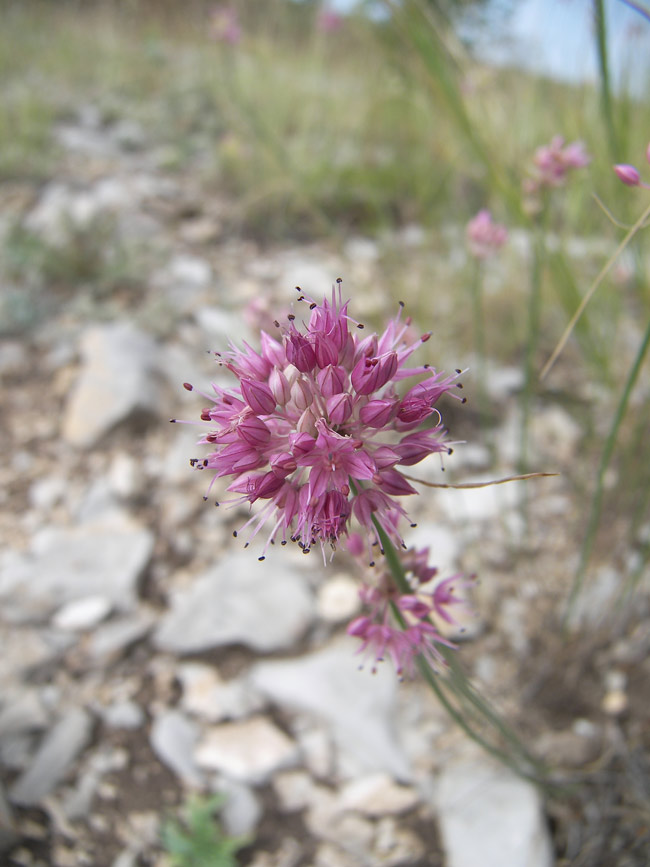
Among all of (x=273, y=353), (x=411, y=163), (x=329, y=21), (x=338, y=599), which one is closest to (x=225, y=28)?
(x=411, y=163)

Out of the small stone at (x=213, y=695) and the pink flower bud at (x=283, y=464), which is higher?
the pink flower bud at (x=283, y=464)

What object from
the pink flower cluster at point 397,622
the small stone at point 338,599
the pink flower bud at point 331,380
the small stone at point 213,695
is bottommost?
the small stone at point 213,695

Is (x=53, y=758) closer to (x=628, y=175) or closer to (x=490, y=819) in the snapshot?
(x=490, y=819)

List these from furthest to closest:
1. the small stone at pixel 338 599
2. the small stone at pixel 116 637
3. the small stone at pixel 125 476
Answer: the small stone at pixel 125 476 → the small stone at pixel 338 599 → the small stone at pixel 116 637

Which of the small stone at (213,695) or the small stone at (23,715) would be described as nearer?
the small stone at (23,715)

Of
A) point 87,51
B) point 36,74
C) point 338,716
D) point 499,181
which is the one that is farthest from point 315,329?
point 87,51

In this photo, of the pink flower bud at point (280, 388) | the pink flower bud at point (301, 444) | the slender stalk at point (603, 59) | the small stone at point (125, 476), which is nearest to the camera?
the pink flower bud at point (301, 444)

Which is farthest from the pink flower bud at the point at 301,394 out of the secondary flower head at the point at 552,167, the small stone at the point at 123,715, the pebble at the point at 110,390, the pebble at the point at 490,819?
the pebble at the point at 110,390

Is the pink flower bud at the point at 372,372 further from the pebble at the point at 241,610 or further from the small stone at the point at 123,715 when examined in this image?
the small stone at the point at 123,715
